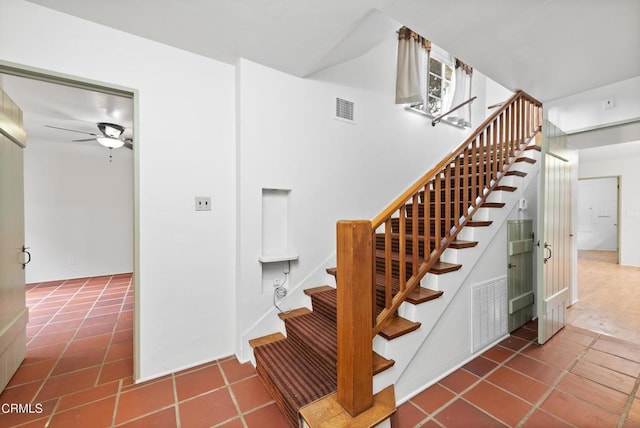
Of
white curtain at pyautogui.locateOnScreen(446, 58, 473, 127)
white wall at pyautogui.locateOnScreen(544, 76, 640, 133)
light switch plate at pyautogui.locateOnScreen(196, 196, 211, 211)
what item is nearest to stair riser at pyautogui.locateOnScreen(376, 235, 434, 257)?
light switch plate at pyautogui.locateOnScreen(196, 196, 211, 211)

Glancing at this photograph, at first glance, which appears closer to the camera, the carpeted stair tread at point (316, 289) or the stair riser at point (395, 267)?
the stair riser at point (395, 267)

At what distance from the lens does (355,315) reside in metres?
1.44

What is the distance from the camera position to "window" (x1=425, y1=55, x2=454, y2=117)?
433cm

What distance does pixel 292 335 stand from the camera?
2244 millimetres

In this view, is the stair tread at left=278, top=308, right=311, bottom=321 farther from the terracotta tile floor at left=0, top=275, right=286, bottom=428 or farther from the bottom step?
the bottom step

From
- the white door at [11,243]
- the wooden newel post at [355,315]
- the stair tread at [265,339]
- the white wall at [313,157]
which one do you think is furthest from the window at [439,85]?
the white door at [11,243]

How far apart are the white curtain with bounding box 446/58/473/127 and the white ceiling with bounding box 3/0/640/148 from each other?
1860mm

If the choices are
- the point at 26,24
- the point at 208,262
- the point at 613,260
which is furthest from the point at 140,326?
the point at 613,260

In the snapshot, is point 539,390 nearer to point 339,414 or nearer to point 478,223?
point 478,223

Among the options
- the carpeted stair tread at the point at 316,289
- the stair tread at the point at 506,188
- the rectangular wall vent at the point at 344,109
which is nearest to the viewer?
the carpeted stair tread at the point at 316,289

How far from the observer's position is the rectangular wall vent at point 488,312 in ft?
7.79

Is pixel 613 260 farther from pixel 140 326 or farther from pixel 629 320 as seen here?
pixel 140 326

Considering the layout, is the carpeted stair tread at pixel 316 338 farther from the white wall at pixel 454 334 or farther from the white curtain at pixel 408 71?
the white curtain at pixel 408 71

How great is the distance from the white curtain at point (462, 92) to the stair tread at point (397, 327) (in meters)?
3.68
